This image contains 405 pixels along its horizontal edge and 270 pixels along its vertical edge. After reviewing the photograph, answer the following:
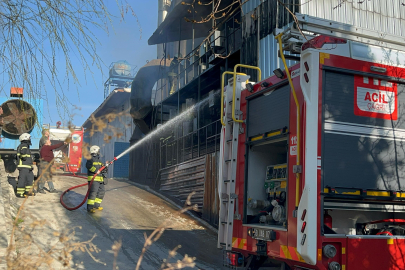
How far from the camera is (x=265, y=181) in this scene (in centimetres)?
558

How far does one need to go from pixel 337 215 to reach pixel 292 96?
1439mm

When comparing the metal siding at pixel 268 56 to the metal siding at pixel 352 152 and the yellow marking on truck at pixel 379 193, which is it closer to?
the metal siding at pixel 352 152

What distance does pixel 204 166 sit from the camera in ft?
38.1

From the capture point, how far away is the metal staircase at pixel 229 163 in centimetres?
554

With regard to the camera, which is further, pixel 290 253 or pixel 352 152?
pixel 352 152

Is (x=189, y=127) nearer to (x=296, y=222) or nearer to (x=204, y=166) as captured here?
(x=204, y=166)

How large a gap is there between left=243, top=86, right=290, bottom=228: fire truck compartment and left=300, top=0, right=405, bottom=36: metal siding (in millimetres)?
5408

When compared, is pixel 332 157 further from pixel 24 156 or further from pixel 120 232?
pixel 24 156

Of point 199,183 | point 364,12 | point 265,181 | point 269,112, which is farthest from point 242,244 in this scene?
point 364,12

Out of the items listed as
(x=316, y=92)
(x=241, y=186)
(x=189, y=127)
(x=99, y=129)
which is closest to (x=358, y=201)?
(x=316, y=92)

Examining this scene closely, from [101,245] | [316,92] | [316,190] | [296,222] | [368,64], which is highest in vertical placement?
[368,64]

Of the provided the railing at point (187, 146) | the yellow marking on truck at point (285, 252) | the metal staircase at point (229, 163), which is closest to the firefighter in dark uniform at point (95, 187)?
the railing at point (187, 146)

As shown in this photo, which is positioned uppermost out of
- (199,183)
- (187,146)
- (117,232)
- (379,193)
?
(187,146)

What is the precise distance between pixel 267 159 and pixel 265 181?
1.01ft
